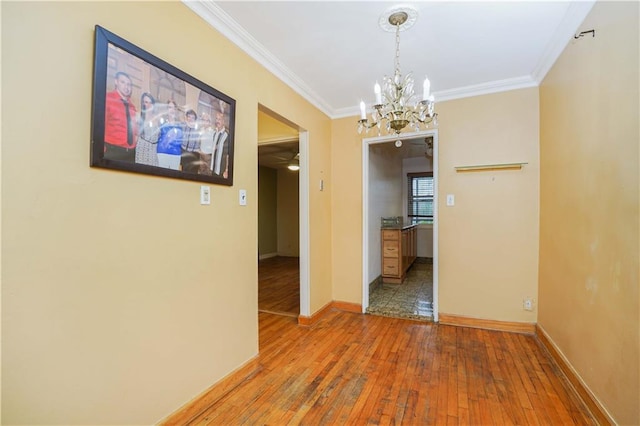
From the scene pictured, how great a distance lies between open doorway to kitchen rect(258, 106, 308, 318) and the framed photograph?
2.32 feet

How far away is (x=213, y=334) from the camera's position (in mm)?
1861

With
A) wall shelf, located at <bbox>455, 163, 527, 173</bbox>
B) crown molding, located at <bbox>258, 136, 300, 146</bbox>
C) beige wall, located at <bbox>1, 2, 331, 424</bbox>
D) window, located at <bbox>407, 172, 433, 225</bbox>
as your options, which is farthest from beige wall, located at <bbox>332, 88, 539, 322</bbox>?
window, located at <bbox>407, 172, 433, 225</bbox>

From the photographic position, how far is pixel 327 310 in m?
A: 3.47

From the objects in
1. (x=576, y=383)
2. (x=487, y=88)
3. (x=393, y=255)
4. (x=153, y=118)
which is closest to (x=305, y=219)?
(x=153, y=118)

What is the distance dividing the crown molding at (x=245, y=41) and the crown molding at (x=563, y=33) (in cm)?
202

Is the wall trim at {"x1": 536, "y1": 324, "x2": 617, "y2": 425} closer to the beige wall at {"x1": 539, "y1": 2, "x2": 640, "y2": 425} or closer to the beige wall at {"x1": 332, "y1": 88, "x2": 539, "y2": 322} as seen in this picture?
the beige wall at {"x1": 539, "y1": 2, "x2": 640, "y2": 425}

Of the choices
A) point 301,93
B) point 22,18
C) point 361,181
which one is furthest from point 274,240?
point 22,18

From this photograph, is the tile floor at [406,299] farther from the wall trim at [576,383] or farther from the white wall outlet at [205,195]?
the white wall outlet at [205,195]

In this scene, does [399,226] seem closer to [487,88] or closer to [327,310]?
[327,310]

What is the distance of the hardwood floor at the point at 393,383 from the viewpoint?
1.67 meters

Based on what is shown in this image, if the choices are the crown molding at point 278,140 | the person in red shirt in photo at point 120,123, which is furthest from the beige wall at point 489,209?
the person in red shirt in photo at point 120,123

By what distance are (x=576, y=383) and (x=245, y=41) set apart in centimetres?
328

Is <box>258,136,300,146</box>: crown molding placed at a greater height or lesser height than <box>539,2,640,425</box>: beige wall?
greater

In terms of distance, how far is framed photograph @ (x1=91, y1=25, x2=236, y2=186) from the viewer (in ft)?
4.05
